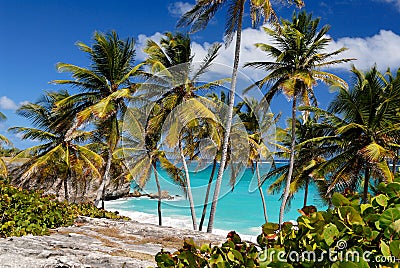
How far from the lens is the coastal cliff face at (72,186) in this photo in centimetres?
2138

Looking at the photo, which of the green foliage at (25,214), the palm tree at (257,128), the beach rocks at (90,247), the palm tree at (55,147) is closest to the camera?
the beach rocks at (90,247)

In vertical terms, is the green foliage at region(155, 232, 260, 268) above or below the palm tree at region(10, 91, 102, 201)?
below

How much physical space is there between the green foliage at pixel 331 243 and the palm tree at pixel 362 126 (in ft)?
46.1

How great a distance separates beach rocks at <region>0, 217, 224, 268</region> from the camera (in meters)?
6.06

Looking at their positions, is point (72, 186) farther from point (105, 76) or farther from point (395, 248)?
point (395, 248)

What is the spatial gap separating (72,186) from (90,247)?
16.7m

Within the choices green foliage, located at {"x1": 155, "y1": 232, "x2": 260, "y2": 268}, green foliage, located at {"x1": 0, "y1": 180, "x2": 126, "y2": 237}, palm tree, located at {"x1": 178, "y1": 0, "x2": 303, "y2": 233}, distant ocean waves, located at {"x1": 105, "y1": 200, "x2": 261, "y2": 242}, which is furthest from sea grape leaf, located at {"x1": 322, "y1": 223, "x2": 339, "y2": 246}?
distant ocean waves, located at {"x1": 105, "y1": 200, "x2": 261, "y2": 242}

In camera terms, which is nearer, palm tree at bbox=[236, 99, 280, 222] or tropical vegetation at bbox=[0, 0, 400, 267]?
tropical vegetation at bbox=[0, 0, 400, 267]

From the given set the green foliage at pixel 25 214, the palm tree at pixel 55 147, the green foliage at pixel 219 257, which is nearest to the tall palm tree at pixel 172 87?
the palm tree at pixel 55 147

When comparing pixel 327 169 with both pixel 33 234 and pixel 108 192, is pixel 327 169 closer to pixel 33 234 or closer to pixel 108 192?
pixel 33 234

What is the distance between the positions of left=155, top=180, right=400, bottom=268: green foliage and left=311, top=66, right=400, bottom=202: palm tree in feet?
46.1

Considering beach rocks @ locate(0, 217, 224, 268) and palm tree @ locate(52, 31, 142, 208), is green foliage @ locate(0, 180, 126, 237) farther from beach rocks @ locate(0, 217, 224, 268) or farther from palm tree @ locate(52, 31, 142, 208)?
palm tree @ locate(52, 31, 142, 208)

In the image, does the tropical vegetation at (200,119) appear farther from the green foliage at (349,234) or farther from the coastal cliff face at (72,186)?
the green foliage at (349,234)

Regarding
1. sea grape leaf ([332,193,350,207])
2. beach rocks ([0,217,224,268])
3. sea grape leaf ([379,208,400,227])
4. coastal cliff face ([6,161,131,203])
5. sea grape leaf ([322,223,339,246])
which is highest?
coastal cliff face ([6,161,131,203])
